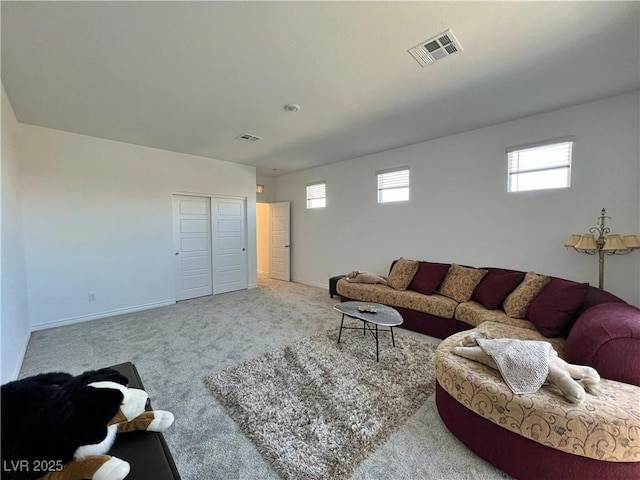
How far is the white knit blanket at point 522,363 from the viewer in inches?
59.6

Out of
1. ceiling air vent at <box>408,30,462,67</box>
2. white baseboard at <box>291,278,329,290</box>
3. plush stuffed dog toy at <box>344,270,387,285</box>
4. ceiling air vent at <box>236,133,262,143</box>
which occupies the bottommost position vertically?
white baseboard at <box>291,278,329,290</box>

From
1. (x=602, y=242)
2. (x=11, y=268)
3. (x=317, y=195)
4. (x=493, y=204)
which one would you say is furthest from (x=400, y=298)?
(x=11, y=268)

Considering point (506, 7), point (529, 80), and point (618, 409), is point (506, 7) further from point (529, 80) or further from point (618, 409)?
point (618, 409)

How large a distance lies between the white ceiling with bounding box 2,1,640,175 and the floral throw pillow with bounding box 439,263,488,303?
1.99 meters

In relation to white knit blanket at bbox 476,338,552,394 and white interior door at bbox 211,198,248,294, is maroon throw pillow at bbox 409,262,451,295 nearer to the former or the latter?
white knit blanket at bbox 476,338,552,394

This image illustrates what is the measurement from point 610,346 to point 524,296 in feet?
4.02

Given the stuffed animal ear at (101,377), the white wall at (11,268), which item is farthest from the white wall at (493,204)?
the white wall at (11,268)

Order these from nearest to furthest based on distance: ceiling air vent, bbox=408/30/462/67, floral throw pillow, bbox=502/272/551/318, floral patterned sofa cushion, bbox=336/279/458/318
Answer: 1. ceiling air vent, bbox=408/30/462/67
2. floral throw pillow, bbox=502/272/551/318
3. floral patterned sofa cushion, bbox=336/279/458/318

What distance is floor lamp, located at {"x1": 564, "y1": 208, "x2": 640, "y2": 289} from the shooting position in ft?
8.41

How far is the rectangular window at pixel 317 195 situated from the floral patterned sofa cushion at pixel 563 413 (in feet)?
15.3

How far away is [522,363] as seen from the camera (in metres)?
1.58

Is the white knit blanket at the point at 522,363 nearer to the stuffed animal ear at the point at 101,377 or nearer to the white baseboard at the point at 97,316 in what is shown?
the stuffed animal ear at the point at 101,377

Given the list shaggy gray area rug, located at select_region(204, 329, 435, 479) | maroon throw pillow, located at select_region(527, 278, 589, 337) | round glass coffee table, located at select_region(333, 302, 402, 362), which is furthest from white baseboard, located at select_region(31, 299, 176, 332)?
maroon throw pillow, located at select_region(527, 278, 589, 337)

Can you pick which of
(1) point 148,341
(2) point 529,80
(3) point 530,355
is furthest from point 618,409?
(1) point 148,341
